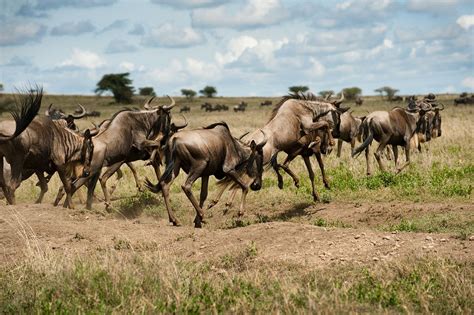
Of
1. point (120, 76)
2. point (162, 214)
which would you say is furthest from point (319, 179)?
point (120, 76)

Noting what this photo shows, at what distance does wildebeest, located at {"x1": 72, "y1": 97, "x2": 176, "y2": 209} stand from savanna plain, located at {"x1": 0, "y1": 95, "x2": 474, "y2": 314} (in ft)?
3.06

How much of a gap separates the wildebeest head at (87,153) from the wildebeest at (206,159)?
165 cm

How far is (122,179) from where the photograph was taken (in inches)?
723

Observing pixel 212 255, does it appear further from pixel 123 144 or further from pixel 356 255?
pixel 123 144

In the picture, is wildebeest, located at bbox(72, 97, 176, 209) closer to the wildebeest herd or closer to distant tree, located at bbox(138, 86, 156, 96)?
the wildebeest herd

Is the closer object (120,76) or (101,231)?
(101,231)

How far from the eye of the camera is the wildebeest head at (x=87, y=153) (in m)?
13.1

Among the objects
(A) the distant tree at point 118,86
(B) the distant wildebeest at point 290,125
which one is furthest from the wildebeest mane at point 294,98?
(A) the distant tree at point 118,86

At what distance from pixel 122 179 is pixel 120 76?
64.6 m

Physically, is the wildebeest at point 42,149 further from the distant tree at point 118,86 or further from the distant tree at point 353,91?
the distant tree at point 353,91

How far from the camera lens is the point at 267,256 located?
8.67 metres

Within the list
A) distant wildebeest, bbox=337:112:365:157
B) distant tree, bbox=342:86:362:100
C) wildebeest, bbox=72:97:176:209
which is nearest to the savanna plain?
wildebeest, bbox=72:97:176:209

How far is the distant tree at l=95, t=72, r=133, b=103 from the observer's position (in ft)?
262

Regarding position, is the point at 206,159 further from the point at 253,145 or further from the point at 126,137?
the point at 126,137
